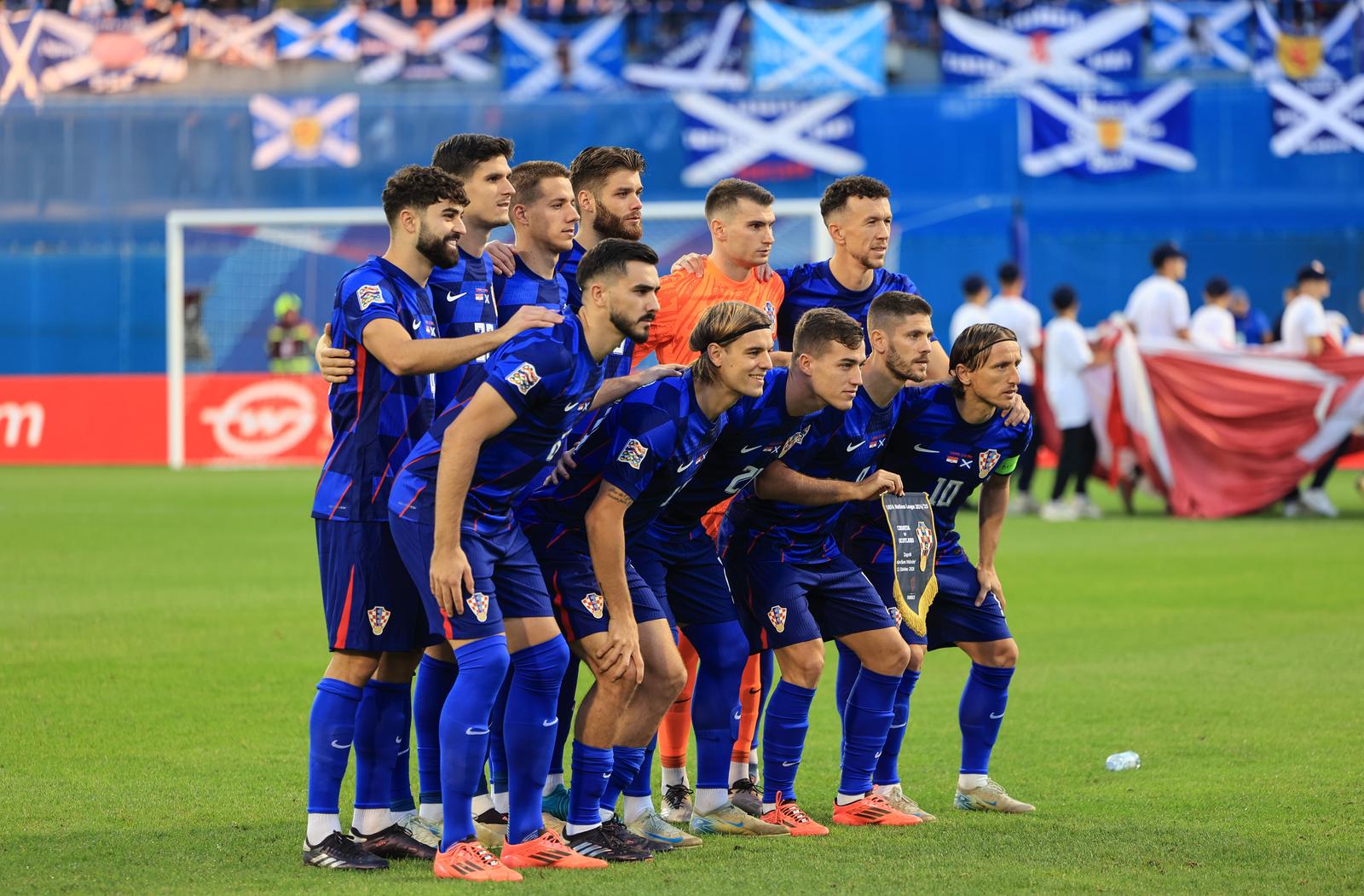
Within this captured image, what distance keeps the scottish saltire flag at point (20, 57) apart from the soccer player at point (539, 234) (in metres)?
27.3

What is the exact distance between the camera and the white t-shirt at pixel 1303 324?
663 inches

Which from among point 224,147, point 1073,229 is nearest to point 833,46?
point 1073,229

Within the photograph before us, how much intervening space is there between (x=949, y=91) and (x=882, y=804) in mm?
25343

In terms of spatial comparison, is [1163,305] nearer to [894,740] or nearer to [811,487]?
[894,740]

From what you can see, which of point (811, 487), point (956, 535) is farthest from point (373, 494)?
point (956, 535)

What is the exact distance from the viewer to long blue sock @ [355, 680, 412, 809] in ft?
17.9

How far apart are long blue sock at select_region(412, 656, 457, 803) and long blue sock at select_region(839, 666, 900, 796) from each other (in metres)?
1.37

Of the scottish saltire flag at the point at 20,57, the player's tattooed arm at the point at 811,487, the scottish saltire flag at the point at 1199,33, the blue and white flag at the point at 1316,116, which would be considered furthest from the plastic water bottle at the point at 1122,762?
the scottish saltire flag at the point at 20,57

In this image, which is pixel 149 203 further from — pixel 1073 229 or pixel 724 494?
pixel 724 494

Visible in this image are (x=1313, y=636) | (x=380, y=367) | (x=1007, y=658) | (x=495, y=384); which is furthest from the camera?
(x=1313, y=636)

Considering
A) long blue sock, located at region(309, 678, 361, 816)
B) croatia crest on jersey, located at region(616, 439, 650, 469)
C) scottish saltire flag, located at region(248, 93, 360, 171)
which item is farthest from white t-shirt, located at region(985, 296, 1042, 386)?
scottish saltire flag, located at region(248, 93, 360, 171)

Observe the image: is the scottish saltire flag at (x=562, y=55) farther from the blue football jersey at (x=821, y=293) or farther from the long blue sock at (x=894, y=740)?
the long blue sock at (x=894, y=740)

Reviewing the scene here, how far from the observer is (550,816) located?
5879 millimetres

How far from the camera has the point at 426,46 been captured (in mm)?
32469
